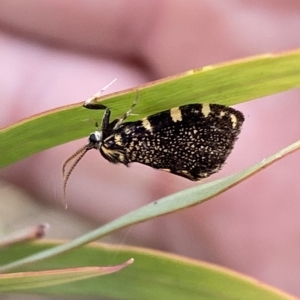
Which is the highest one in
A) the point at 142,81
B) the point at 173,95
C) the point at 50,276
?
the point at 142,81

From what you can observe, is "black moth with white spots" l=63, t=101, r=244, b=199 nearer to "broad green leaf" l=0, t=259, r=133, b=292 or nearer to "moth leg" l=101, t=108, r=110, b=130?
"moth leg" l=101, t=108, r=110, b=130

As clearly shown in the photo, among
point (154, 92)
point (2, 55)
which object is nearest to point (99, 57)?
point (2, 55)

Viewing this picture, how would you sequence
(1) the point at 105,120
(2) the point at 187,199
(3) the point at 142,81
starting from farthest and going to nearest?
(3) the point at 142,81 < (1) the point at 105,120 < (2) the point at 187,199

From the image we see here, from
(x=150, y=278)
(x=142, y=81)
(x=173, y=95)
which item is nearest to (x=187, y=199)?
(x=173, y=95)

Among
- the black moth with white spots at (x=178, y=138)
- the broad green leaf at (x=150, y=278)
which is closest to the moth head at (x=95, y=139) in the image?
the black moth with white spots at (x=178, y=138)

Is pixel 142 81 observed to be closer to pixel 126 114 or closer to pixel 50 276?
pixel 126 114

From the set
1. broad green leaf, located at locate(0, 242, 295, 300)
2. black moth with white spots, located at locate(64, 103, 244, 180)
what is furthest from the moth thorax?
broad green leaf, located at locate(0, 242, 295, 300)
